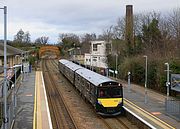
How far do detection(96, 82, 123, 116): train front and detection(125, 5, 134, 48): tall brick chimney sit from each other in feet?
108

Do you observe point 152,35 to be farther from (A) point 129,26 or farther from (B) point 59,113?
(B) point 59,113

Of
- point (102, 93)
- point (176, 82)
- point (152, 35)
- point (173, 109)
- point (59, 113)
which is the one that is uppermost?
point (152, 35)

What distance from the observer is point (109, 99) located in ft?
76.4

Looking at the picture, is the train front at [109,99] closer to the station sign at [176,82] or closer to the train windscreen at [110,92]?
the train windscreen at [110,92]

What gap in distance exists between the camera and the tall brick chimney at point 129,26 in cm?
5781

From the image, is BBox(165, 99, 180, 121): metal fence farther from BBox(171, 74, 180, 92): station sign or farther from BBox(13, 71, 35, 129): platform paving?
BBox(13, 71, 35, 129): platform paving

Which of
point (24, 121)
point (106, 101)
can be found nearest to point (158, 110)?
point (106, 101)

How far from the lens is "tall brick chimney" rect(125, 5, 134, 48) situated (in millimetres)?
57812

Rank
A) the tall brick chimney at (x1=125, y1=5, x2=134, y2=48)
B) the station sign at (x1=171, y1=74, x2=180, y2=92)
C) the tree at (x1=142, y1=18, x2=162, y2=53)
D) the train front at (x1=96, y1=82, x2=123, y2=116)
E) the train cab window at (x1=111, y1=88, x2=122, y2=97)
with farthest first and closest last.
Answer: the tall brick chimney at (x1=125, y1=5, x2=134, y2=48) < the tree at (x1=142, y1=18, x2=162, y2=53) < the train cab window at (x1=111, y1=88, x2=122, y2=97) < the train front at (x1=96, y1=82, x2=123, y2=116) < the station sign at (x1=171, y1=74, x2=180, y2=92)

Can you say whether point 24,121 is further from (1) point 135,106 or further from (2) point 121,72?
(2) point 121,72

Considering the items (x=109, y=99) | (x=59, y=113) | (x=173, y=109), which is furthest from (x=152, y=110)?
(x=59, y=113)

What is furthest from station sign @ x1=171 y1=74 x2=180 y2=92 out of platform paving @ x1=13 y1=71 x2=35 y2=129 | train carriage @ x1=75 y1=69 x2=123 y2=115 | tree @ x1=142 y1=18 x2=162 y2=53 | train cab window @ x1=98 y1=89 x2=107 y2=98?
tree @ x1=142 y1=18 x2=162 y2=53

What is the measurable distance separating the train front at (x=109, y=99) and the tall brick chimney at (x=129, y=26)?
32.9m

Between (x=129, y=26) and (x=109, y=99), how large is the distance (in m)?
41.2
